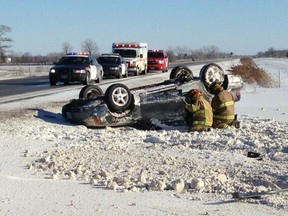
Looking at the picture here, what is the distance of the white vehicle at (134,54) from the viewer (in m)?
37.1

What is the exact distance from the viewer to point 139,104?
484 inches

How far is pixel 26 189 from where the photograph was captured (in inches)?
250

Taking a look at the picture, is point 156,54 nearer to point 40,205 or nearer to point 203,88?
point 203,88

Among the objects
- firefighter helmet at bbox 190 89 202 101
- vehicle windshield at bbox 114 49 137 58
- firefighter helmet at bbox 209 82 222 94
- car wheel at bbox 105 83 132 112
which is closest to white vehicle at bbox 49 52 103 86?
vehicle windshield at bbox 114 49 137 58

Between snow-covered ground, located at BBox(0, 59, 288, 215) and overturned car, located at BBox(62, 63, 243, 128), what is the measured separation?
1.16ft

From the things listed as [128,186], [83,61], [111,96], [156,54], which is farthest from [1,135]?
[156,54]

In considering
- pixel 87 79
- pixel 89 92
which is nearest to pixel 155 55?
pixel 87 79

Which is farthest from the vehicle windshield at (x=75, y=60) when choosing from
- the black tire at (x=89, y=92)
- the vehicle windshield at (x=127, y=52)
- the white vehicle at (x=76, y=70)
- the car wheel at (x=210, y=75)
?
the car wheel at (x=210, y=75)

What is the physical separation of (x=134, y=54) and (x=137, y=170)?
31338mm

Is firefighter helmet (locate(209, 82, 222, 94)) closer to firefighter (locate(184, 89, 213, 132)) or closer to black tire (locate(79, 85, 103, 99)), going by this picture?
firefighter (locate(184, 89, 213, 132))

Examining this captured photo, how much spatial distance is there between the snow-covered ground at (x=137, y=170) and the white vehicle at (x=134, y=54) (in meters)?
25.3

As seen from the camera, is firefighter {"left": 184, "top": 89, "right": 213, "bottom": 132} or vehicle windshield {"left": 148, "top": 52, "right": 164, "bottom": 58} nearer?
firefighter {"left": 184, "top": 89, "right": 213, "bottom": 132}

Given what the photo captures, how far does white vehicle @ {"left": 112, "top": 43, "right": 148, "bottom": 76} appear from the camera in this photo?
37062mm

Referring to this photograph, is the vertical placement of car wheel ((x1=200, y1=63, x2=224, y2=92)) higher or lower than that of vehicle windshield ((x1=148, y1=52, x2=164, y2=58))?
lower
